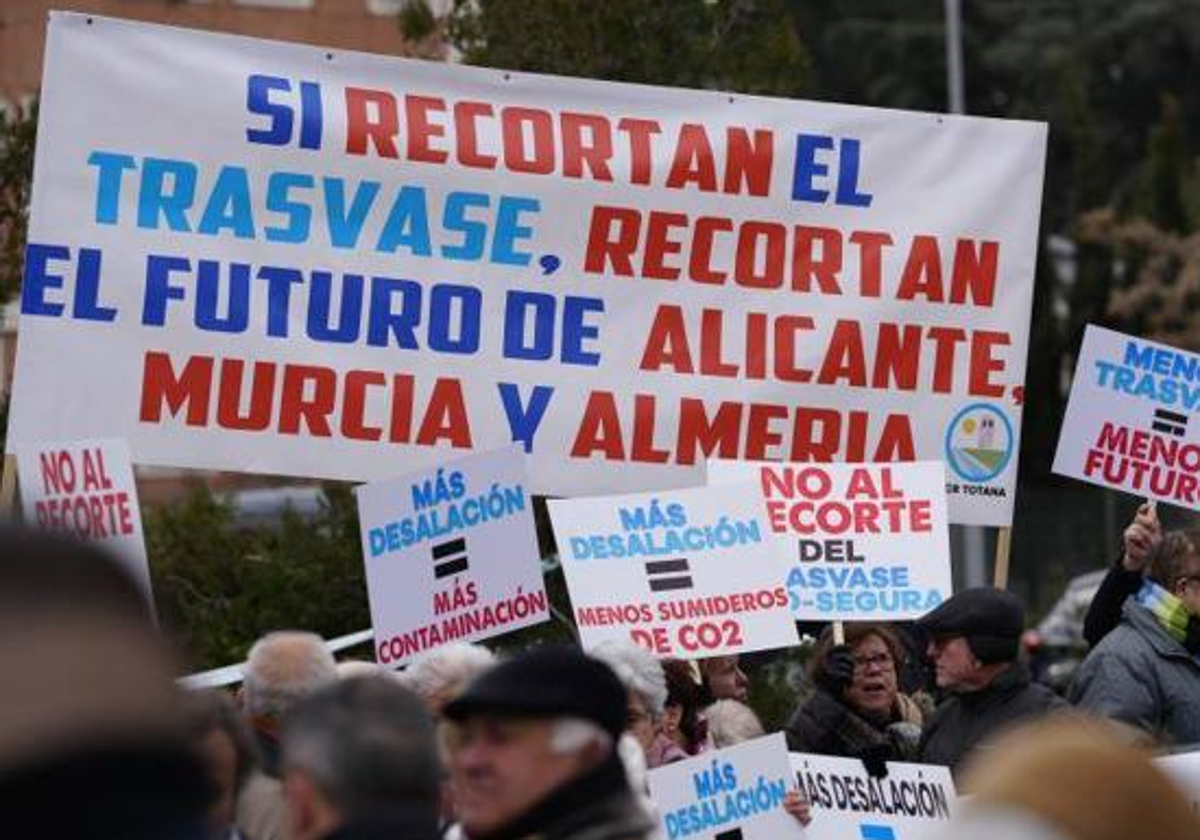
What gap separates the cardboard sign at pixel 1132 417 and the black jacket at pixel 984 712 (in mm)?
2060

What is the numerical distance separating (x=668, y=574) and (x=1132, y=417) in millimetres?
2224

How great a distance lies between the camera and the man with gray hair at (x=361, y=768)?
3125 mm

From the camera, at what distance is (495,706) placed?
360 cm

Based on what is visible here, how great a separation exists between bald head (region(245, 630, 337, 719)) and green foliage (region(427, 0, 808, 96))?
353 inches

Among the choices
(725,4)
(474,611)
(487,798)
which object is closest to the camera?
(487,798)

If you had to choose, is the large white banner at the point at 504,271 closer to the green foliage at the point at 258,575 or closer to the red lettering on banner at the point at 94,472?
the red lettering on banner at the point at 94,472

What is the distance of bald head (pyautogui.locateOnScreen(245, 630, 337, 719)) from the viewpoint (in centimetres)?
611

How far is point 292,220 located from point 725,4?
23.0ft

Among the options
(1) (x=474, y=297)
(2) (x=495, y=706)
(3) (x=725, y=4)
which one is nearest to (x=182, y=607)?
(3) (x=725, y=4)

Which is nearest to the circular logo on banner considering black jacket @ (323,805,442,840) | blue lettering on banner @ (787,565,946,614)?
blue lettering on banner @ (787,565,946,614)

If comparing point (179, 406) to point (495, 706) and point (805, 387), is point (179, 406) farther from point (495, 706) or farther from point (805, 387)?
point (495, 706)

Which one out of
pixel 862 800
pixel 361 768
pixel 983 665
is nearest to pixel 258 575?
pixel 862 800

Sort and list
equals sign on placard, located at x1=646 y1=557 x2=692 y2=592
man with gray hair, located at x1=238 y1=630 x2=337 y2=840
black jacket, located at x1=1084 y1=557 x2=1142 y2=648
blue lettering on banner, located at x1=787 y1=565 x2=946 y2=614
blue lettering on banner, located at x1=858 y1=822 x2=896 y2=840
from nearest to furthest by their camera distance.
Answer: man with gray hair, located at x1=238 y1=630 x2=337 y2=840 → blue lettering on banner, located at x1=858 y1=822 x2=896 y2=840 → equals sign on placard, located at x1=646 y1=557 x2=692 y2=592 → blue lettering on banner, located at x1=787 y1=565 x2=946 y2=614 → black jacket, located at x1=1084 y1=557 x2=1142 y2=648

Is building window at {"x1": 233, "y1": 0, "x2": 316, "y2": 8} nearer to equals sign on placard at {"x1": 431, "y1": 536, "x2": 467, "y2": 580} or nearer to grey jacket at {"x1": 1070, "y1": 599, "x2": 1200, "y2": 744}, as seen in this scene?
equals sign on placard at {"x1": 431, "y1": 536, "x2": 467, "y2": 580}
